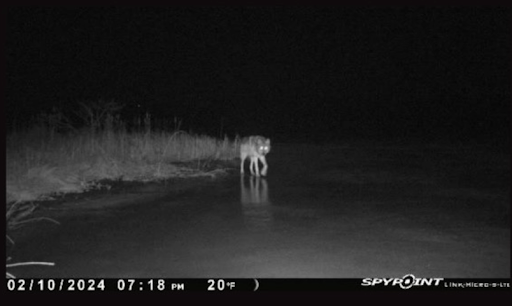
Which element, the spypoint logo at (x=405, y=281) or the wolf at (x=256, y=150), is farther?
the wolf at (x=256, y=150)

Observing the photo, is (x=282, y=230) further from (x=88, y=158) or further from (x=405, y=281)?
(x=88, y=158)

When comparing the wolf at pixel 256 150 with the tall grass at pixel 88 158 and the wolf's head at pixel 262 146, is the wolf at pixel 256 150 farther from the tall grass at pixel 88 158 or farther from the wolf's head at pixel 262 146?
the tall grass at pixel 88 158

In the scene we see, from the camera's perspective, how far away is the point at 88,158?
655 inches

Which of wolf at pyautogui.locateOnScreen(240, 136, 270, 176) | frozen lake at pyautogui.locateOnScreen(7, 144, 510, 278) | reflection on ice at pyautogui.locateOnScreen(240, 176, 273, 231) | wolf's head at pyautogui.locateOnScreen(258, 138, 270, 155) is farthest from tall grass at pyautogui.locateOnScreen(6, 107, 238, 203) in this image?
reflection on ice at pyautogui.locateOnScreen(240, 176, 273, 231)

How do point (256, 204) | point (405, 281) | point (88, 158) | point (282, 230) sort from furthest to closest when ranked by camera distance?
point (88, 158) → point (256, 204) → point (282, 230) → point (405, 281)

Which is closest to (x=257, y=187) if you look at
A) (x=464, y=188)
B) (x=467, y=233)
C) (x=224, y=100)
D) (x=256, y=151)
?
(x=256, y=151)

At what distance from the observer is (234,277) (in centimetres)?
646

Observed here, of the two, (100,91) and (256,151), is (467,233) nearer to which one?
(256,151)

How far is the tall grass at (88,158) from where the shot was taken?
12961 millimetres

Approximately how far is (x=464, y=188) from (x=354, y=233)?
20.6 feet

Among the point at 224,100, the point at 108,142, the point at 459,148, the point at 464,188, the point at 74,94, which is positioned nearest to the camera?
the point at 464,188

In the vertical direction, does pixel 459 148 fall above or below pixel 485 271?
above

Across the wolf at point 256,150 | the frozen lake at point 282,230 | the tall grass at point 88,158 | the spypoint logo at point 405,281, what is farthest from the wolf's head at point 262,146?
the spypoint logo at point 405,281

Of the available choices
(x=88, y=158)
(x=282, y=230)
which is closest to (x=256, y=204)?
(x=282, y=230)
